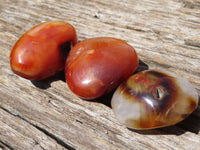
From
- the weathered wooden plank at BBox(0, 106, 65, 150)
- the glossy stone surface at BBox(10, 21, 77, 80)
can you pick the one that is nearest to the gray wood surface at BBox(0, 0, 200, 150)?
the weathered wooden plank at BBox(0, 106, 65, 150)

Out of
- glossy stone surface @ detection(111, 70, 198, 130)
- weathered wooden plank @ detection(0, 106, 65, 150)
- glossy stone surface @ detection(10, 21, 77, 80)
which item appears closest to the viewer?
glossy stone surface @ detection(111, 70, 198, 130)

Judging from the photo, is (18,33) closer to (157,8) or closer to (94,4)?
(94,4)

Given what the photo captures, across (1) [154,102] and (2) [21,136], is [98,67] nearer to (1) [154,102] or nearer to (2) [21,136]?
(1) [154,102]

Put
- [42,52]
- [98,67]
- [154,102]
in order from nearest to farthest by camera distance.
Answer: [154,102] → [98,67] → [42,52]

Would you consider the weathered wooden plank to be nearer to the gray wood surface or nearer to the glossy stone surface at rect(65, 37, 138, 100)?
the gray wood surface

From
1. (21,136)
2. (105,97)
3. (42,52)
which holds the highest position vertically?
(42,52)

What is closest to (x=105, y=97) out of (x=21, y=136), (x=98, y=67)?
(x=98, y=67)
